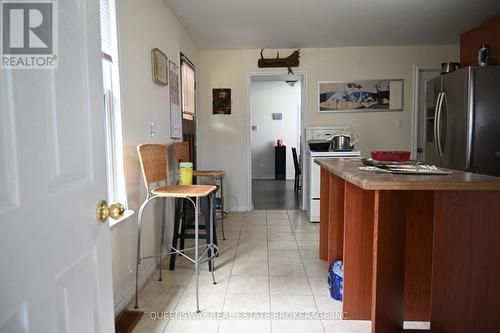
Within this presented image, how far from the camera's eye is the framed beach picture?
14.3ft

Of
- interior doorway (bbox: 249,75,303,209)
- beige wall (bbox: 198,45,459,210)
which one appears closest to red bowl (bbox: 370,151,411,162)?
beige wall (bbox: 198,45,459,210)

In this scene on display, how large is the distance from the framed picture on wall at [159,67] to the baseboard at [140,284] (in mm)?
1441

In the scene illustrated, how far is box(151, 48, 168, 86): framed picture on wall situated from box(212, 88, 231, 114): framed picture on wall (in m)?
1.69

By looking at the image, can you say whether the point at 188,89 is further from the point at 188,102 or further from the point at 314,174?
the point at 314,174

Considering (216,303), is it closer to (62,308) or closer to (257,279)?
(257,279)

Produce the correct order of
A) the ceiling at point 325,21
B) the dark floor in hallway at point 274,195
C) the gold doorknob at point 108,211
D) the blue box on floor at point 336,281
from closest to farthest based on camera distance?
the gold doorknob at point 108,211
the blue box on floor at point 336,281
the ceiling at point 325,21
the dark floor in hallway at point 274,195

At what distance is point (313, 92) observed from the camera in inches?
174

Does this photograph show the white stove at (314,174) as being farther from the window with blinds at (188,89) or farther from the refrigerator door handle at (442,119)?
the window with blinds at (188,89)

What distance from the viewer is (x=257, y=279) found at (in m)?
2.38

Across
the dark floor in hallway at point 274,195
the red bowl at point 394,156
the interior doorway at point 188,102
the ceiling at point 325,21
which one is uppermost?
the ceiling at point 325,21

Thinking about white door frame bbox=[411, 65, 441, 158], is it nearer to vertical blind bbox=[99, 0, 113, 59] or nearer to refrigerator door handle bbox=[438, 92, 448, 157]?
refrigerator door handle bbox=[438, 92, 448, 157]

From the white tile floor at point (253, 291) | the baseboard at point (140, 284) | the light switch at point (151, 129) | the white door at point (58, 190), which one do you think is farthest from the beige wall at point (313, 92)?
the white door at point (58, 190)

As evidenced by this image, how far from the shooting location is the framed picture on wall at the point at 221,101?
14.6 feet

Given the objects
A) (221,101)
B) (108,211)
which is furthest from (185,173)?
(221,101)
